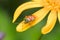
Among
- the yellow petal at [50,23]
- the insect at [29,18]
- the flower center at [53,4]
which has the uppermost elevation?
the flower center at [53,4]

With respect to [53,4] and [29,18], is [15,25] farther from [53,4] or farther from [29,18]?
[53,4]

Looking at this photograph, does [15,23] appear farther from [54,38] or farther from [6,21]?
[54,38]

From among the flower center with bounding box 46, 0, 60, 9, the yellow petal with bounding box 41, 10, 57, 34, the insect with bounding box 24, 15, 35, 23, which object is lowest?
the yellow petal with bounding box 41, 10, 57, 34

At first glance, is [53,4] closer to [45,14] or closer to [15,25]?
[45,14]

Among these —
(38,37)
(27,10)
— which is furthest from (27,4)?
(38,37)

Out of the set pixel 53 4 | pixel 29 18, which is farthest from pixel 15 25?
pixel 53 4

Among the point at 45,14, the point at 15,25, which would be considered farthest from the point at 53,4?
the point at 15,25
